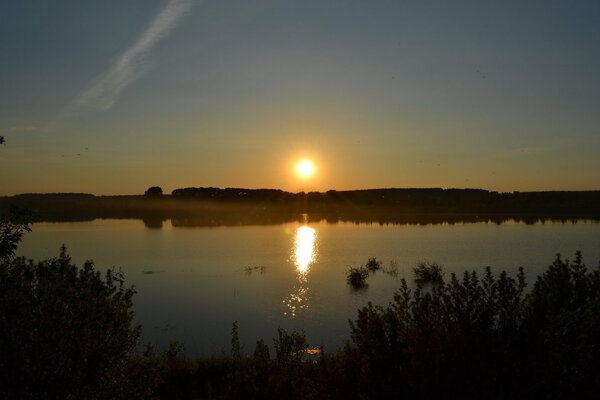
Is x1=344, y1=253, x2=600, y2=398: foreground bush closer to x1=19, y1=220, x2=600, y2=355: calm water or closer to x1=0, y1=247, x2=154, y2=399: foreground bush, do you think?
x1=0, y1=247, x2=154, y2=399: foreground bush

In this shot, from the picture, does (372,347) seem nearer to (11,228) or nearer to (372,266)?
(11,228)

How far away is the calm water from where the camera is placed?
22297 millimetres

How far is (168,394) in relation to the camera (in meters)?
11.2

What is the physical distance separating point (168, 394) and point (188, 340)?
9.06m

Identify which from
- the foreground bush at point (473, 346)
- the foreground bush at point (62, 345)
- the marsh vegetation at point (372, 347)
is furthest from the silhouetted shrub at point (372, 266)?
the foreground bush at point (62, 345)

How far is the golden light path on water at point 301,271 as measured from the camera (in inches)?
1033

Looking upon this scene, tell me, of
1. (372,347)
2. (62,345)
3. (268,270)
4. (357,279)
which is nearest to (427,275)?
(357,279)

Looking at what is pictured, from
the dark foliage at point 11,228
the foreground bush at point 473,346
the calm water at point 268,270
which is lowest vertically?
the calm water at point 268,270

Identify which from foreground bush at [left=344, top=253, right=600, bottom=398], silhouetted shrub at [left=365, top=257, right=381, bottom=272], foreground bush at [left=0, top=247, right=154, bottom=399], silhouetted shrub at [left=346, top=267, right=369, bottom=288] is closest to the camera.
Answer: foreground bush at [left=0, top=247, right=154, bottom=399]

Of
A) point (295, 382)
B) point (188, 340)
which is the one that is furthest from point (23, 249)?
point (295, 382)

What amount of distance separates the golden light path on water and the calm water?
0.20ft

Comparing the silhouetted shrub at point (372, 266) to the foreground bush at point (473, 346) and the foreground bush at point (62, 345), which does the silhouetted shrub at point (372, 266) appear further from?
the foreground bush at point (62, 345)

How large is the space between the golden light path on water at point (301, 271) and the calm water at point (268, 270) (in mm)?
61

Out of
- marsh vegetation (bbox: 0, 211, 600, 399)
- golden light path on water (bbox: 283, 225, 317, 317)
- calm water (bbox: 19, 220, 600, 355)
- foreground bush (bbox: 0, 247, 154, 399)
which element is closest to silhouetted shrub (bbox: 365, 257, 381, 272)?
calm water (bbox: 19, 220, 600, 355)
